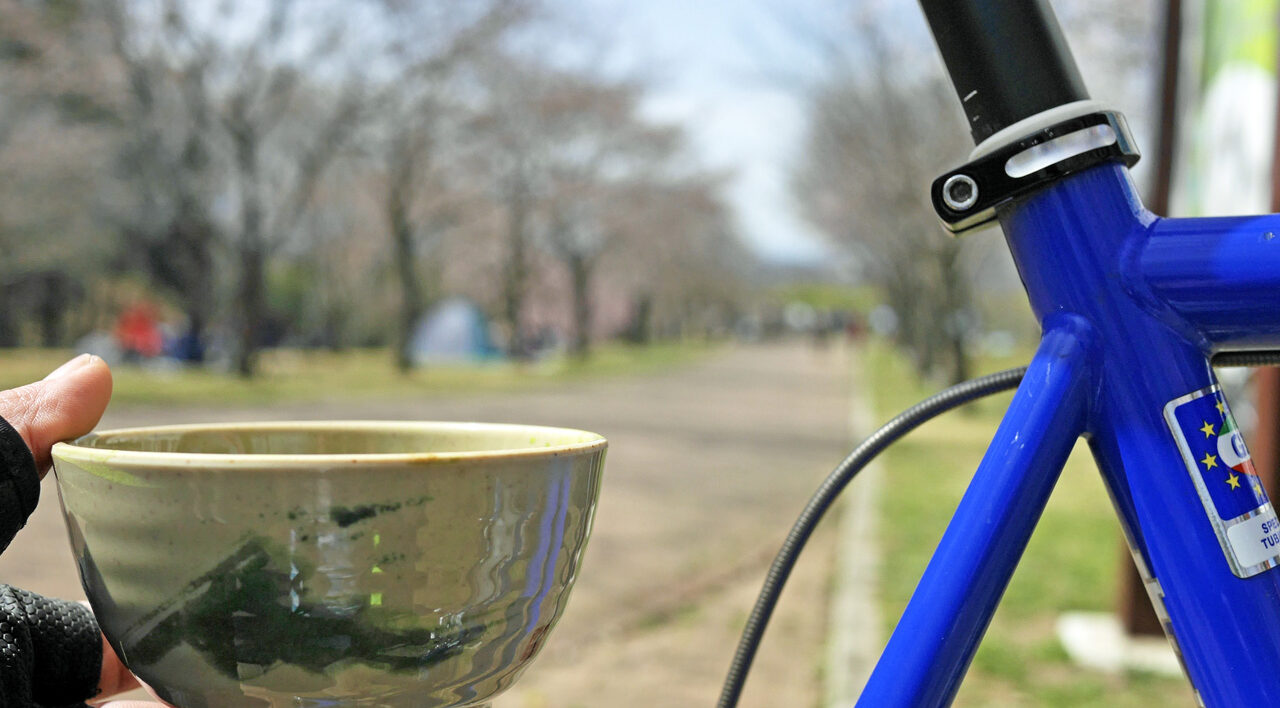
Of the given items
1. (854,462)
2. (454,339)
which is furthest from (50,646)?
(454,339)

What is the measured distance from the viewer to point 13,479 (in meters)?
0.50

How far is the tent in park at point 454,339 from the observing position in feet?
72.7

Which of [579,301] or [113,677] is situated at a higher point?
[579,301]

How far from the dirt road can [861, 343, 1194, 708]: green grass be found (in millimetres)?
444

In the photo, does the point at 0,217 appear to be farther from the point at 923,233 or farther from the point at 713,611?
the point at 713,611

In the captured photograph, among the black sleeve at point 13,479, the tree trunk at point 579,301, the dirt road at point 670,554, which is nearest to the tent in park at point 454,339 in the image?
the tree trunk at point 579,301

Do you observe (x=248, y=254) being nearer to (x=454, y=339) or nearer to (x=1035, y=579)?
(x=454, y=339)

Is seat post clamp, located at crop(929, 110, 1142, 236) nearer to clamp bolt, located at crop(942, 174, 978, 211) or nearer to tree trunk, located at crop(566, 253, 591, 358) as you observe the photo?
clamp bolt, located at crop(942, 174, 978, 211)

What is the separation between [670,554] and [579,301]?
21.4 metres

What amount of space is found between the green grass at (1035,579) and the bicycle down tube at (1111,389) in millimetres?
114

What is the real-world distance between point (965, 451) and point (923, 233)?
6189mm

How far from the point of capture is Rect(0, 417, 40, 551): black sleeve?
50 cm

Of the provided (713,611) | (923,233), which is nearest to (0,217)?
(923,233)

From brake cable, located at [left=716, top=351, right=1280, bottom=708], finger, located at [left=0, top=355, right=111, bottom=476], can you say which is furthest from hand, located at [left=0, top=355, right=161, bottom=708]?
brake cable, located at [left=716, top=351, right=1280, bottom=708]
